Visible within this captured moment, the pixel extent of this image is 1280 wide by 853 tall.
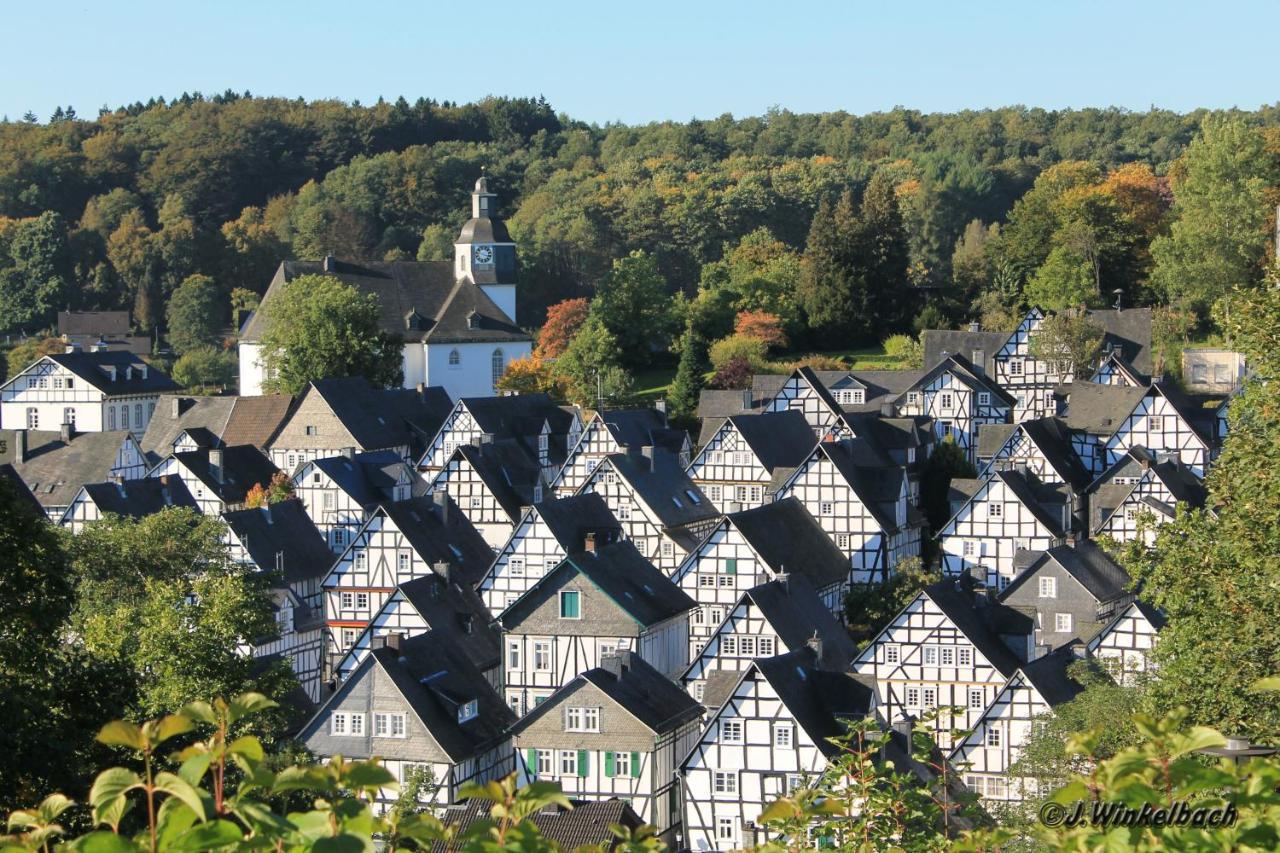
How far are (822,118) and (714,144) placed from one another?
1039 centimetres

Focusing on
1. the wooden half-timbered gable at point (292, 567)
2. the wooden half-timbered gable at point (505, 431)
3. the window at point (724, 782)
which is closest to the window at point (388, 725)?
the window at point (724, 782)

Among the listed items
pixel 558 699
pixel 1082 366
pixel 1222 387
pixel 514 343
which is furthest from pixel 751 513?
pixel 514 343

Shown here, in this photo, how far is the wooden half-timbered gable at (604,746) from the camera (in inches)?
1309

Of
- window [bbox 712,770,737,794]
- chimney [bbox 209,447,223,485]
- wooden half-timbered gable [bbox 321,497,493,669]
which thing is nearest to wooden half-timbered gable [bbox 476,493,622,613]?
wooden half-timbered gable [bbox 321,497,493,669]

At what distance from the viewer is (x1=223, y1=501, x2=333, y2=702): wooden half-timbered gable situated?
42.8 m

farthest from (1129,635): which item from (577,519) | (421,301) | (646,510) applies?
(421,301)

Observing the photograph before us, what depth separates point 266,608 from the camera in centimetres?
3192

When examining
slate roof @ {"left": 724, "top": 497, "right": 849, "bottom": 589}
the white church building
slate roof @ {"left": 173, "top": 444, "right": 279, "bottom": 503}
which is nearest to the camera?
slate roof @ {"left": 724, "top": 497, "right": 849, "bottom": 589}

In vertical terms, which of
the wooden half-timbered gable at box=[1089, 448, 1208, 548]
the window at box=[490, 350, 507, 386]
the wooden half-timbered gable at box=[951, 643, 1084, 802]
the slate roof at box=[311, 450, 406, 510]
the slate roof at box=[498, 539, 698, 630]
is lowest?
the wooden half-timbered gable at box=[951, 643, 1084, 802]

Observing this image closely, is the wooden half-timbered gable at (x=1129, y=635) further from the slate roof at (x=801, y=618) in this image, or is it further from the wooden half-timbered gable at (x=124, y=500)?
the wooden half-timbered gable at (x=124, y=500)

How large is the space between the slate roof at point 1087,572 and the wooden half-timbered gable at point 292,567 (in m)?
15.3

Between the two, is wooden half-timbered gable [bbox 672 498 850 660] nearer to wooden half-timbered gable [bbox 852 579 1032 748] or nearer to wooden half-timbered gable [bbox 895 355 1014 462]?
wooden half-timbered gable [bbox 852 579 1032 748]

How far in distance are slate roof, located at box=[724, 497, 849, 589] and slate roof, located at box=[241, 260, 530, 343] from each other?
1252 inches

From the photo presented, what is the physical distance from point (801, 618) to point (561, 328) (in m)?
43.6
